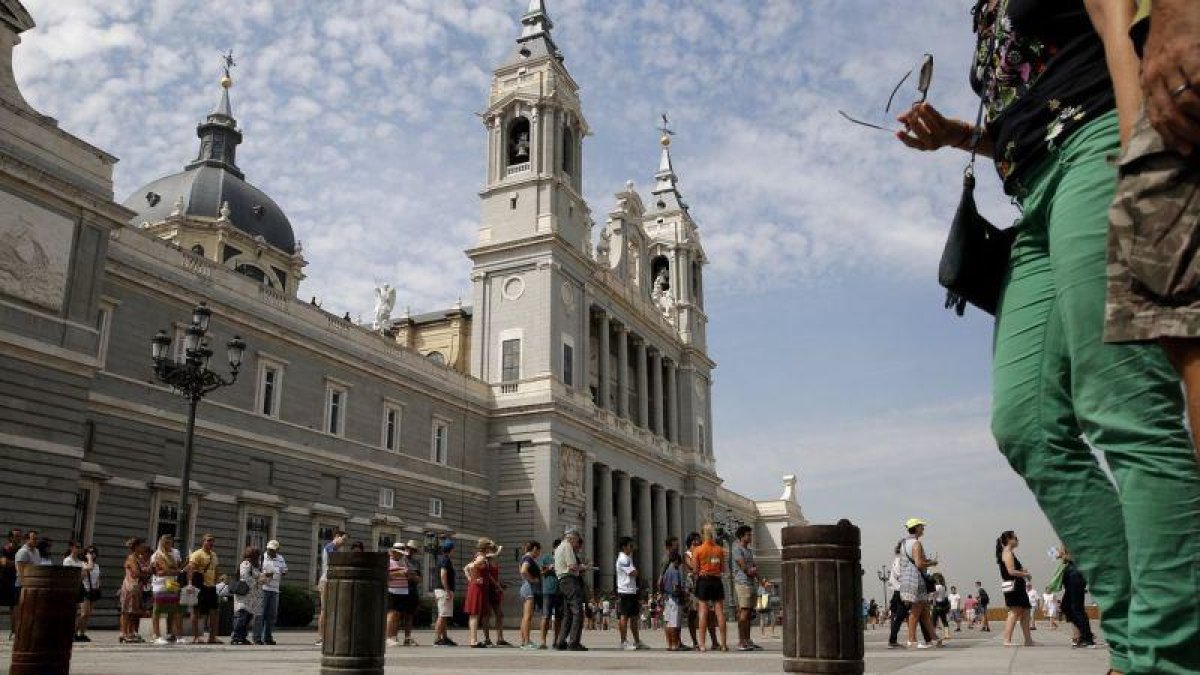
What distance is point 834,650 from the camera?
4.91 metres

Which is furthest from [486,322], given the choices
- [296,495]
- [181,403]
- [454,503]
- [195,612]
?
[195,612]

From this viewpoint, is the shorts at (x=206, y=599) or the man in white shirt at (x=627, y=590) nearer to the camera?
the man in white shirt at (x=627, y=590)

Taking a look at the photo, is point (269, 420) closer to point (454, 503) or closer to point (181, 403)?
point (181, 403)

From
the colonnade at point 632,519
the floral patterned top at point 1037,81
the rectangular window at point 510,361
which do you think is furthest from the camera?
the colonnade at point 632,519

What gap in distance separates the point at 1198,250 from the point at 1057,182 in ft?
2.46

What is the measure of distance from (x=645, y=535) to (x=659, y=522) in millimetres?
2365

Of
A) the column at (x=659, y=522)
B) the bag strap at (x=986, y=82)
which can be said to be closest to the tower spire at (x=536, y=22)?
the column at (x=659, y=522)

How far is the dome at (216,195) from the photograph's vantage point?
52.8 m

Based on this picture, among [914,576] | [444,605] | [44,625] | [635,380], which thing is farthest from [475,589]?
[635,380]

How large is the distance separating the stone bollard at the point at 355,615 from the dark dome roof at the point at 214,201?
5119 centimetres

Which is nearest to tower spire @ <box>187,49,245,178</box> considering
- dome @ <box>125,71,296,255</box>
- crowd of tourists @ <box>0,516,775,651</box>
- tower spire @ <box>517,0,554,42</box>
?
dome @ <box>125,71,296,255</box>

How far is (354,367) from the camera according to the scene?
31.8 m

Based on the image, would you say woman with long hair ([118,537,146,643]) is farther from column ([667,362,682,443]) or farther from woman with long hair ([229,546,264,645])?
column ([667,362,682,443])

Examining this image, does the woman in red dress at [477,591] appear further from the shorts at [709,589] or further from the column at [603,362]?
the column at [603,362]
